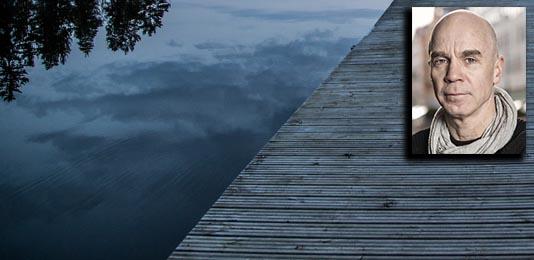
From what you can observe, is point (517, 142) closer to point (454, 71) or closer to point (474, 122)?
point (474, 122)

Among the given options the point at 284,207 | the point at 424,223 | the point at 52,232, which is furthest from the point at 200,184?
the point at 424,223

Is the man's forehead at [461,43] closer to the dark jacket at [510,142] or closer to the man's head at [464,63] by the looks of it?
the man's head at [464,63]

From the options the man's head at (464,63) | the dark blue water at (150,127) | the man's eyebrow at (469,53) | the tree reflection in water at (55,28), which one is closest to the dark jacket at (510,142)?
the man's head at (464,63)

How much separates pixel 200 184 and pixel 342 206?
126cm

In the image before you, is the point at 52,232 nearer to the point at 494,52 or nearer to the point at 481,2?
the point at 494,52

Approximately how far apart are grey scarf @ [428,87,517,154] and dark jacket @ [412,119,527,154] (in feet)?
0.06

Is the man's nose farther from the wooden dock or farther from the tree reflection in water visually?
the tree reflection in water

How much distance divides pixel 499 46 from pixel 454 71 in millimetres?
193

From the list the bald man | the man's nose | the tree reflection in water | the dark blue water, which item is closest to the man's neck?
the bald man

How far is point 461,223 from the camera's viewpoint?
161 cm

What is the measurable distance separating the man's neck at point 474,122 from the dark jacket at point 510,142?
0.29ft

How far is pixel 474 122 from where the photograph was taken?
179cm

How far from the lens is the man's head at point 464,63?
175 centimetres

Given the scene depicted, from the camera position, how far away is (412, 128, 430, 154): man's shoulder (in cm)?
190
